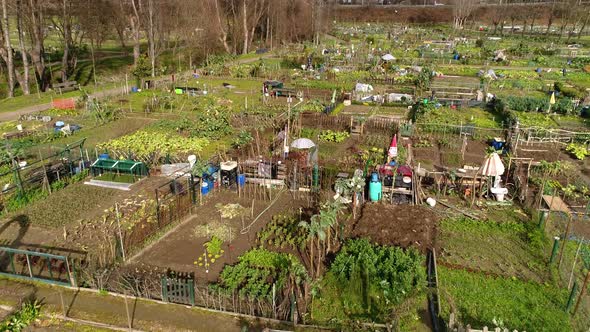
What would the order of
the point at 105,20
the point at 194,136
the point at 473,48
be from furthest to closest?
the point at 473,48, the point at 105,20, the point at 194,136

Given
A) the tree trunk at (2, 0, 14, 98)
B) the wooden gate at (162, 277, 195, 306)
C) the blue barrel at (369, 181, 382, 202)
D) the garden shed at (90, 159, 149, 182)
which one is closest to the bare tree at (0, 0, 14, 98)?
the tree trunk at (2, 0, 14, 98)

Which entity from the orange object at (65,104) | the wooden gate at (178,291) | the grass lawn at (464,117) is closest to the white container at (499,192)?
the grass lawn at (464,117)

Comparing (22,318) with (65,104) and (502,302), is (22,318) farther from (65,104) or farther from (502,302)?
(65,104)

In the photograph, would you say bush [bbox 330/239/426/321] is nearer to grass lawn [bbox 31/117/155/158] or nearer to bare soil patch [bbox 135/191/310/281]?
bare soil patch [bbox 135/191/310/281]

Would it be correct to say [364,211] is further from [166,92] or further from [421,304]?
[166,92]

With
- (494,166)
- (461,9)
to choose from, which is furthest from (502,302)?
(461,9)

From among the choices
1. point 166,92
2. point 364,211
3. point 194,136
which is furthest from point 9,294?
point 166,92
